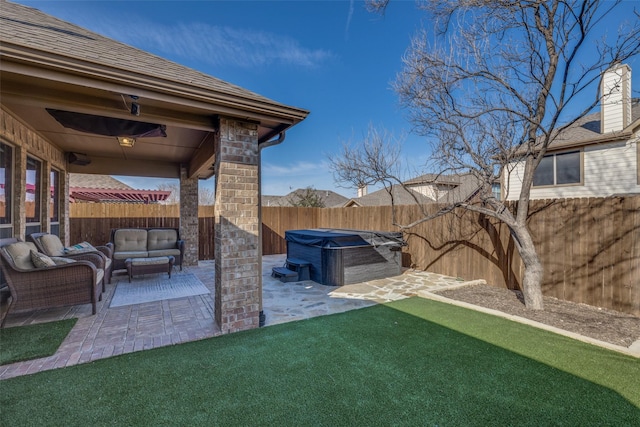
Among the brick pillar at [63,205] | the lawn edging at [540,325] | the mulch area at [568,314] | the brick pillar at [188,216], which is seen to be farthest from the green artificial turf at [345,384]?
the brick pillar at [63,205]

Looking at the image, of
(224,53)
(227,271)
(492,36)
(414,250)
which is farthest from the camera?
(414,250)

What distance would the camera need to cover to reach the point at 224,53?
6.91m

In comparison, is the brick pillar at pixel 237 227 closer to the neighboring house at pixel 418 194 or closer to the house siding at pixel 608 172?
the neighboring house at pixel 418 194

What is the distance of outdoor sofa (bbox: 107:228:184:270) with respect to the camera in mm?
7051

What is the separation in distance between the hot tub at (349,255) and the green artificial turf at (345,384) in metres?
2.68

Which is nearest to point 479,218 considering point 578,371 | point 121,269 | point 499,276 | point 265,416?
point 499,276

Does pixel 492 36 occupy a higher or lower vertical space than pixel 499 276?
higher

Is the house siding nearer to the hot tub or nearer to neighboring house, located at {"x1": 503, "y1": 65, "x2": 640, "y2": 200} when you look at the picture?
neighboring house, located at {"x1": 503, "y1": 65, "x2": 640, "y2": 200}

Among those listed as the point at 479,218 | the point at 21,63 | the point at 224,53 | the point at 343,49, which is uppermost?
the point at 343,49

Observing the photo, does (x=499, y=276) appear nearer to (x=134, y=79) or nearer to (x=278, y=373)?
(x=278, y=373)

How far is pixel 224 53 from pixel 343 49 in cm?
322

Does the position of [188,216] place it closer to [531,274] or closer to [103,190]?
[103,190]

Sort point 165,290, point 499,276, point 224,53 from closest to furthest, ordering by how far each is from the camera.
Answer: point 165,290, point 499,276, point 224,53

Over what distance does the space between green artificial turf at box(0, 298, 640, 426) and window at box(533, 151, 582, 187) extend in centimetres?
877
